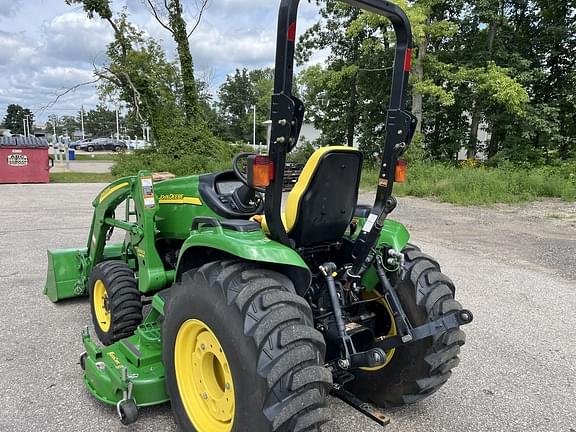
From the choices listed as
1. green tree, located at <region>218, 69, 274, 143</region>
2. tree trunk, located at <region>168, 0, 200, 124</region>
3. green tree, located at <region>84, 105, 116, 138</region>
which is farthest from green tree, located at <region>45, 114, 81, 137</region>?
tree trunk, located at <region>168, 0, 200, 124</region>

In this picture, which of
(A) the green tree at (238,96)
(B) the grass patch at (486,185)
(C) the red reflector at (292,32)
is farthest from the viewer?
(A) the green tree at (238,96)

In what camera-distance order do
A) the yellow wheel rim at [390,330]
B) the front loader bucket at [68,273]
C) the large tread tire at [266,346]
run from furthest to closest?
the front loader bucket at [68,273] → the yellow wheel rim at [390,330] → the large tread tire at [266,346]

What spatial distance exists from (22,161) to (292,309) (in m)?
17.4

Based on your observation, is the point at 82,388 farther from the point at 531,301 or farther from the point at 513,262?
the point at 513,262

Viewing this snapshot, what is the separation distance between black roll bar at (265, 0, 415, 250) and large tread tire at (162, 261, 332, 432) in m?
0.36

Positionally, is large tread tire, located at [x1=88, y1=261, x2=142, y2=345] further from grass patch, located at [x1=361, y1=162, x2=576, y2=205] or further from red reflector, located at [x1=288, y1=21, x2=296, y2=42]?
grass patch, located at [x1=361, y1=162, x2=576, y2=205]

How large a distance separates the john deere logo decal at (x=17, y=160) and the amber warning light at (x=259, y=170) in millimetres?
17123

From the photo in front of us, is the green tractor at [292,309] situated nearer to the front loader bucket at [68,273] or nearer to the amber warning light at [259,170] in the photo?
the amber warning light at [259,170]

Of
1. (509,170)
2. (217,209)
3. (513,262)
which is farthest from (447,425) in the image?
(509,170)

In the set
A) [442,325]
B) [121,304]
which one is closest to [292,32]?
[442,325]

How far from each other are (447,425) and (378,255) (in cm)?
112

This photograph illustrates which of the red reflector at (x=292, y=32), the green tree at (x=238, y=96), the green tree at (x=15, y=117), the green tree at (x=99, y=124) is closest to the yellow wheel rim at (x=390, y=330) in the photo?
the red reflector at (x=292, y=32)

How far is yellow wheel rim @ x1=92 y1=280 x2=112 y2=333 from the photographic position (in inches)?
147

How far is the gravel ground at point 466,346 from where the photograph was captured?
2738 millimetres
